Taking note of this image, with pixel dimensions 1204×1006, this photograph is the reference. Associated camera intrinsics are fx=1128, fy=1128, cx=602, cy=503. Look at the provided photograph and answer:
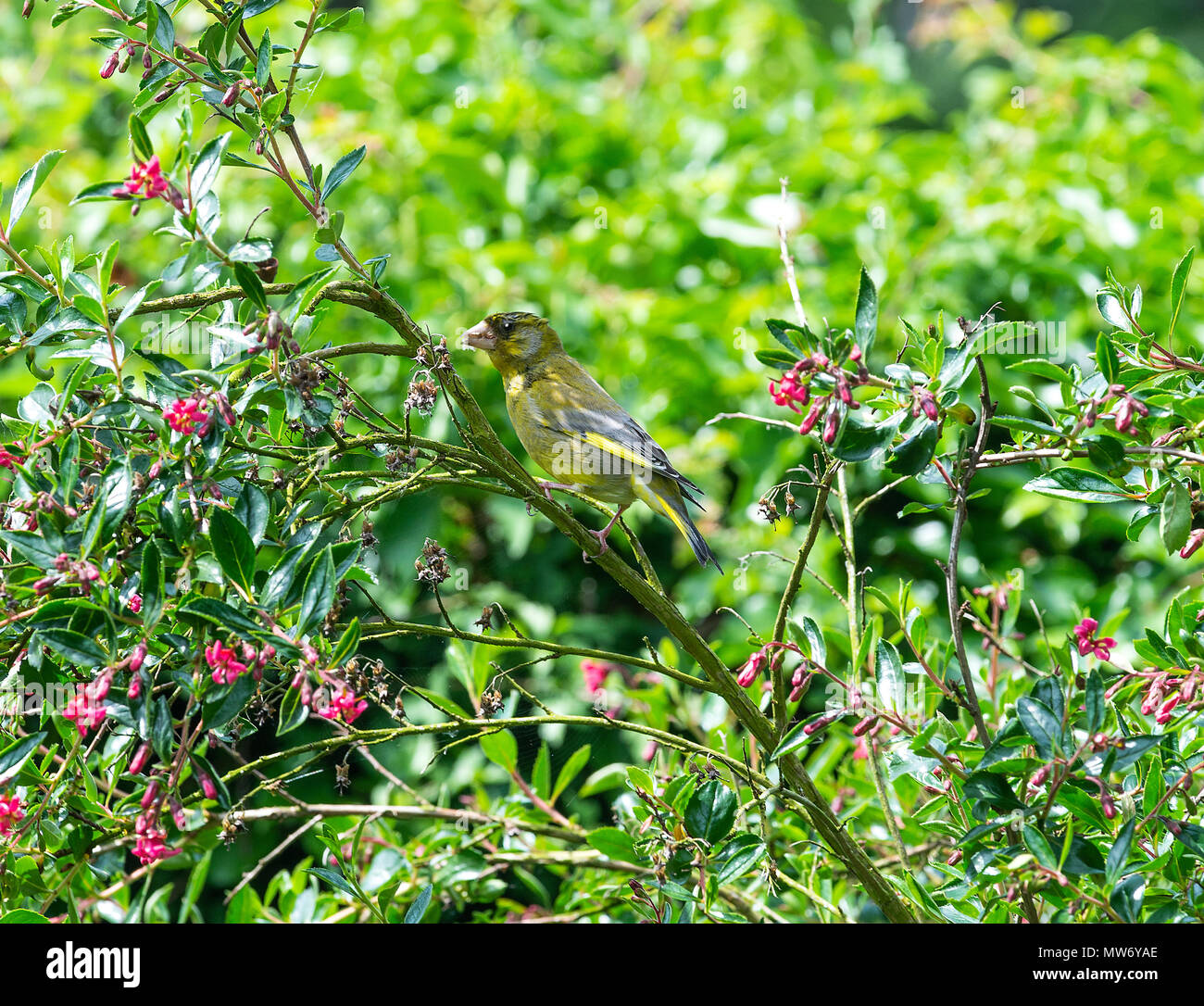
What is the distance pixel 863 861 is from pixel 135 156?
1248 mm

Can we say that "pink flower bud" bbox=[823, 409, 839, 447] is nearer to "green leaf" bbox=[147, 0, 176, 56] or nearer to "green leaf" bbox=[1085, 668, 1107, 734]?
"green leaf" bbox=[1085, 668, 1107, 734]

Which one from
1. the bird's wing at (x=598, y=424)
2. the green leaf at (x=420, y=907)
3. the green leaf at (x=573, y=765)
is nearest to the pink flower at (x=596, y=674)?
the green leaf at (x=573, y=765)

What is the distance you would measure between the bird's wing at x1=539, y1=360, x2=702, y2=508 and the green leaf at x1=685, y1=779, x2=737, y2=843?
122cm

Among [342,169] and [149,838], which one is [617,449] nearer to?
[342,169]

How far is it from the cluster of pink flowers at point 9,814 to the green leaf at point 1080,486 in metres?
1.29

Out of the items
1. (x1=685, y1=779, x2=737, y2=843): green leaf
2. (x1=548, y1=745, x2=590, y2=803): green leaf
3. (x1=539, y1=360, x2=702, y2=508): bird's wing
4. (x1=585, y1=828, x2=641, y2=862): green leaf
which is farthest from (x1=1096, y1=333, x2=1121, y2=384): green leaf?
(x1=539, y1=360, x2=702, y2=508): bird's wing

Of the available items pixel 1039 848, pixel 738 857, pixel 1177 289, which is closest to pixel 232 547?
pixel 738 857

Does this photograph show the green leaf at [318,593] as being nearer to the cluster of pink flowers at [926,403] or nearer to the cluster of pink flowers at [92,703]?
the cluster of pink flowers at [92,703]

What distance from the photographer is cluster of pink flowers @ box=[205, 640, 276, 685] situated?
1.21 metres

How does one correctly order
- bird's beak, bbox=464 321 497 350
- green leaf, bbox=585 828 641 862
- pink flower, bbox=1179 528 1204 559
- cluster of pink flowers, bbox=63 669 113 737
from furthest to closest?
bird's beak, bbox=464 321 497 350
green leaf, bbox=585 828 641 862
pink flower, bbox=1179 528 1204 559
cluster of pink flowers, bbox=63 669 113 737

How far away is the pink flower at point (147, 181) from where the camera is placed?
1237 millimetres

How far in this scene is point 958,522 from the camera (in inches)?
55.8
